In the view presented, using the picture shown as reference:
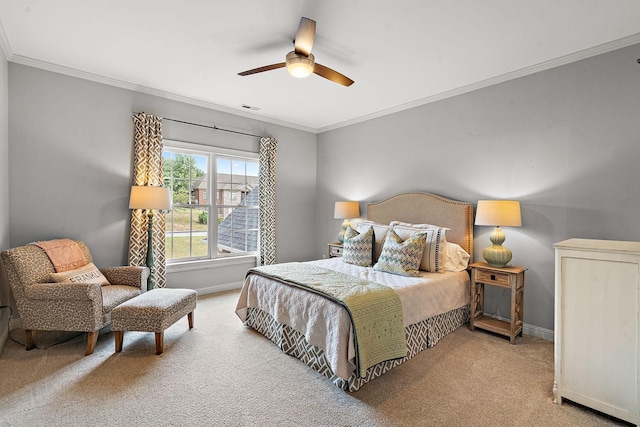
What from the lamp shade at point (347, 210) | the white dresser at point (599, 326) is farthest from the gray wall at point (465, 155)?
the white dresser at point (599, 326)

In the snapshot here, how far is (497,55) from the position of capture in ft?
9.66

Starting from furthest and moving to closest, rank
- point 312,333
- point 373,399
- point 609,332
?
point 312,333 < point 373,399 < point 609,332

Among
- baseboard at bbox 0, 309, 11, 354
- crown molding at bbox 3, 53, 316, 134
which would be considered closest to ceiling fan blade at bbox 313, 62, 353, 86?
crown molding at bbox 3, 53, 316, 134

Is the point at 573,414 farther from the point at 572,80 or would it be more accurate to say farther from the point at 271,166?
the point at 271,166

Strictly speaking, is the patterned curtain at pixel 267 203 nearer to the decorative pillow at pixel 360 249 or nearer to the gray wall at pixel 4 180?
the decorative pillow at pixel 360 249

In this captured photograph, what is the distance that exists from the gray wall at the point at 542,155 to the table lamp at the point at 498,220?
0.28 metres

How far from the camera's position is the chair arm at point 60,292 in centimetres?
260

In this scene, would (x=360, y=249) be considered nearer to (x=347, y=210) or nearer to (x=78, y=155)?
(x=347, y=210)

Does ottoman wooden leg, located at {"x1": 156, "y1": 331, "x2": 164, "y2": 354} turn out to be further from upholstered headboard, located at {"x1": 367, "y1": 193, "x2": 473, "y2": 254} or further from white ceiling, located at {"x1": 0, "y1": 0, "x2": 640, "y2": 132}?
upholstered headboard, located at {"x1": 367, "y1": 193, "x2": 473, "y2": 254}

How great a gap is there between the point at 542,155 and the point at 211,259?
445 cm

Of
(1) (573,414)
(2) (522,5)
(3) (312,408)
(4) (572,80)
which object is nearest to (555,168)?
(4) (572,80)

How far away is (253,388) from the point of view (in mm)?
2234

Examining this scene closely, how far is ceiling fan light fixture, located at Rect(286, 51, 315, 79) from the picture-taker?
8.10ft

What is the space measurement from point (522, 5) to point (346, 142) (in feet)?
10.7
